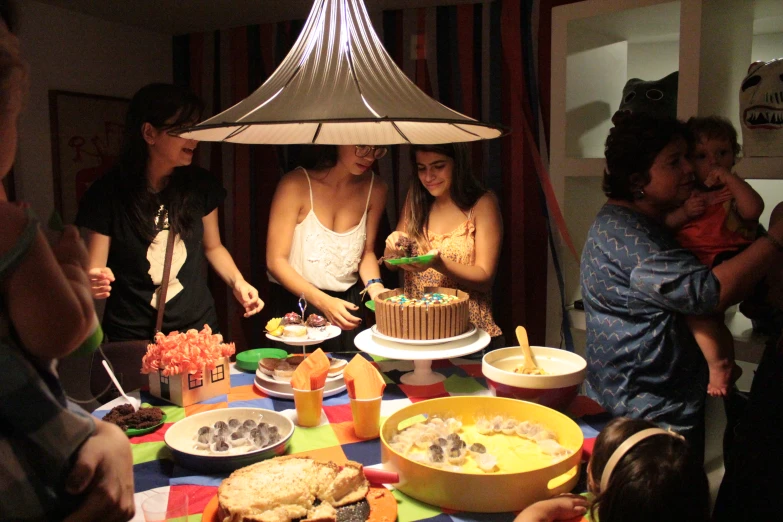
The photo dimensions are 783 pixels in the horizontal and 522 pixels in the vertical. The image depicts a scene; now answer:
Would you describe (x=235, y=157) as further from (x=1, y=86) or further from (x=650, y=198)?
(x=1, y=86)

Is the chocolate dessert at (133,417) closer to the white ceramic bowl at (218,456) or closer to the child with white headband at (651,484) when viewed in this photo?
the white ceramic bowl at (218,456)

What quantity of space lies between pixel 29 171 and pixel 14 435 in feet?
8.65

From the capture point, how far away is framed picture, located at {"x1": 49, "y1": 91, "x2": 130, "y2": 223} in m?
2.84

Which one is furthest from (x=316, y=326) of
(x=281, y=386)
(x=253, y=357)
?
(x=281, y=386)

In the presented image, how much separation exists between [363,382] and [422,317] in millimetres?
348

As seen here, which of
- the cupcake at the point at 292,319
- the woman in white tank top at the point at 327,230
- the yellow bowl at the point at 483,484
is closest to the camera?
the yellow bowl at the point at 483,484

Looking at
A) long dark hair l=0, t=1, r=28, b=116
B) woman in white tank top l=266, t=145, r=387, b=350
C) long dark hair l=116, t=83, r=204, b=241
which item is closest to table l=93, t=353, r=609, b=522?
woman in white tank top l=266, t=145, r=387, b=350

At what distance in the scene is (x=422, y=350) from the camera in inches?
66.9

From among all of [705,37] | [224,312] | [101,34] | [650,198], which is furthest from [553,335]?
[101,34]

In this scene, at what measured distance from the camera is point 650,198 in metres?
1.73

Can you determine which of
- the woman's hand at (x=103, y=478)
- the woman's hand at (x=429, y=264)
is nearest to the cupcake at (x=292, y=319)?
the woman's hand at (x=429, y=264)

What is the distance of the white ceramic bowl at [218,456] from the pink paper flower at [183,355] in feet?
0.69

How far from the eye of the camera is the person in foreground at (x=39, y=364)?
46 centimetres

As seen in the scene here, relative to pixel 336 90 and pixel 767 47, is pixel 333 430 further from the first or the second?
pixel 767 47
